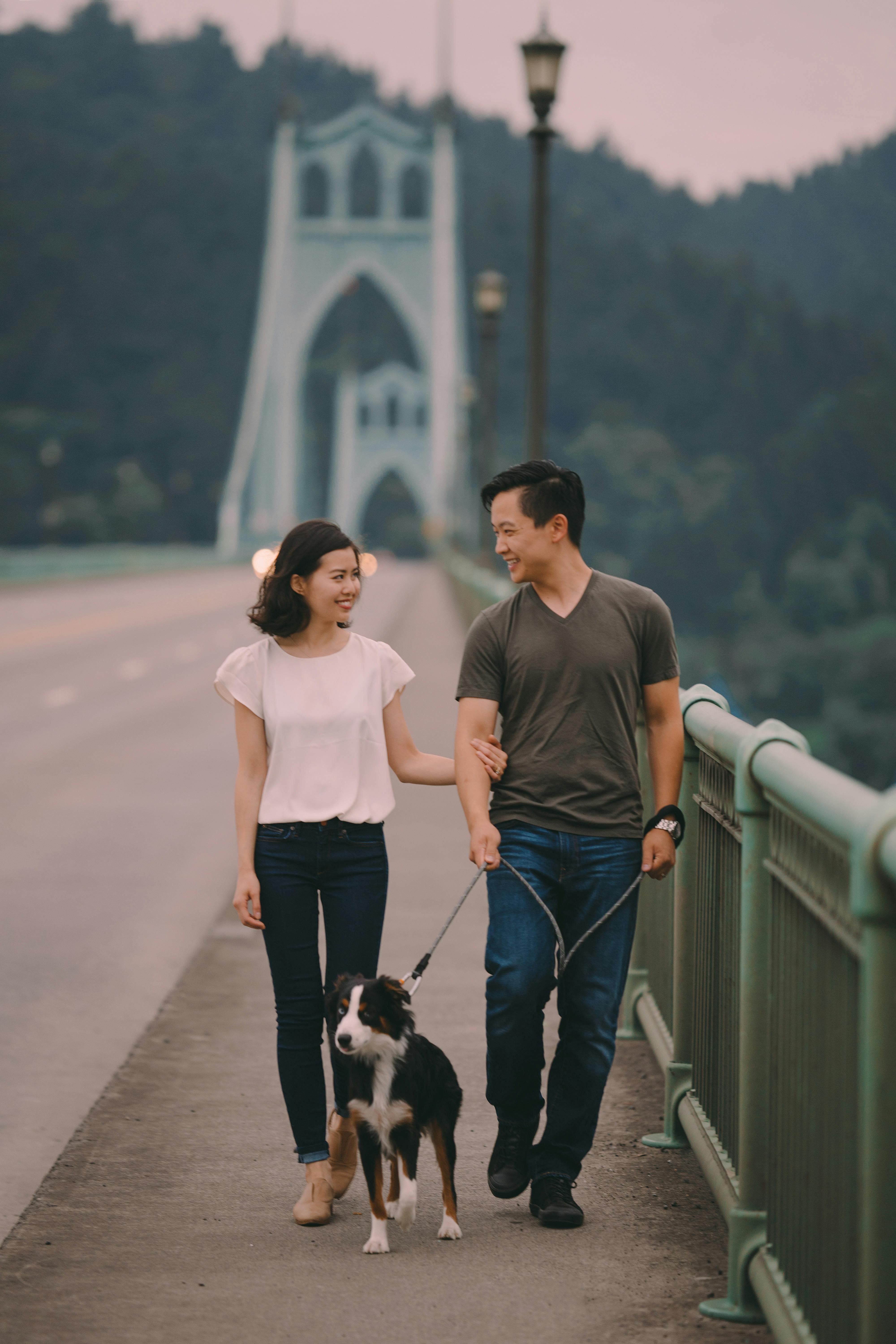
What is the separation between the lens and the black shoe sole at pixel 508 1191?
3.91 meters

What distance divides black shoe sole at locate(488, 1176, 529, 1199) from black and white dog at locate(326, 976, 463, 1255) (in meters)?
0.14

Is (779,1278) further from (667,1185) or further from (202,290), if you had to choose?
(202,290)

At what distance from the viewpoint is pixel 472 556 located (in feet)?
166

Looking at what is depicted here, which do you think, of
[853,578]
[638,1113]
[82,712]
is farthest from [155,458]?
[638,1113]

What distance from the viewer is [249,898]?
151 inches

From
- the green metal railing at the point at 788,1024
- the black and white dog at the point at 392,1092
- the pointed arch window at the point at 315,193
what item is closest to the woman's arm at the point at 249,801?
the black and white dog at the point at 392,1092

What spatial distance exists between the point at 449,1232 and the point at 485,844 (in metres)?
0.85

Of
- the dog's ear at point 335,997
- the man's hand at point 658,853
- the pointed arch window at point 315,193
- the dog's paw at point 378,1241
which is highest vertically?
the pointed arch window at point 315,193

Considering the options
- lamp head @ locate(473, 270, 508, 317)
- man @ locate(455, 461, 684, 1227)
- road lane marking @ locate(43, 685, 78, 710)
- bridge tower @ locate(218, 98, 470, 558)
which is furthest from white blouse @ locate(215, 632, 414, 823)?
bridge tower @ locate(218, 98, 470, 558)

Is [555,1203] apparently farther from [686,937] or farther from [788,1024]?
[788,1024]

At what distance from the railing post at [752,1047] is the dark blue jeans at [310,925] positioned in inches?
36.1

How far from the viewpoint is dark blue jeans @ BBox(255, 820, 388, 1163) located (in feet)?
12.7

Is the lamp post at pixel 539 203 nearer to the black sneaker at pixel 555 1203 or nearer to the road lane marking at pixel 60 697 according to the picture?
the road lane marking at pixel 60 697

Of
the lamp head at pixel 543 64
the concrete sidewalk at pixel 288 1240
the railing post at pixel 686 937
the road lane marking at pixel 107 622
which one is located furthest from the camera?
the road lane marking at pixel 107 622
